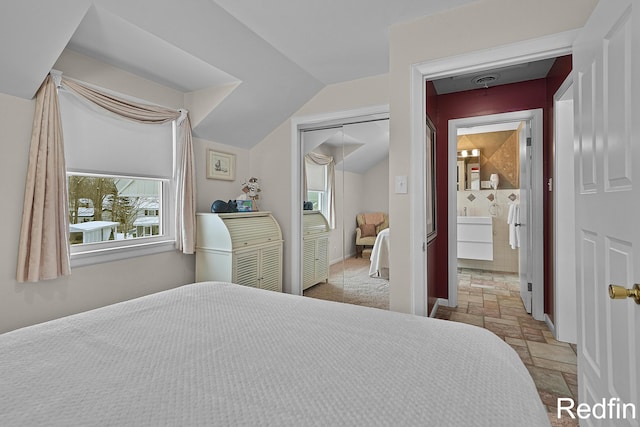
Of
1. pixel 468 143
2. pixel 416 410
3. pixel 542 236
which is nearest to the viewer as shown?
pixel 416 410

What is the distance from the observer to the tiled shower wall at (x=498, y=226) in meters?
5.12

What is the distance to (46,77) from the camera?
206 cm

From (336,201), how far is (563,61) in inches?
88.3

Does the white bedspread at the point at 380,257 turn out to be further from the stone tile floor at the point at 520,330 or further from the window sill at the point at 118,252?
the window sill at the point at 118,252

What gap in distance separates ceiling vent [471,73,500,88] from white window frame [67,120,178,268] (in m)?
2.94

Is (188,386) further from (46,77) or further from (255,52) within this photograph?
(255,52)

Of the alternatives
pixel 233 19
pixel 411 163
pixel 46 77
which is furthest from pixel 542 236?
pixel 46 77

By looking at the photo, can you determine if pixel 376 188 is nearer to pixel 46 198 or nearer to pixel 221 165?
pixel 221 165

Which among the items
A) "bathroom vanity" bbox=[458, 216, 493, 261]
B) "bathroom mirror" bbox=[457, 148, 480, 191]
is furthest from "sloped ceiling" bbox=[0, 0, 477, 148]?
"bathroom vanity" bbox=[458, 216, 493, 261]

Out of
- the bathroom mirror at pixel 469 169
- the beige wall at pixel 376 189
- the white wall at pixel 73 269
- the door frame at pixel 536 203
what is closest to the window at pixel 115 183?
the white wall at pixel 73 269

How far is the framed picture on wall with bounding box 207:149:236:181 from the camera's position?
11.0ft

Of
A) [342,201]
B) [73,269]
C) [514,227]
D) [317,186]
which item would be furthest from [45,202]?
[514,227]

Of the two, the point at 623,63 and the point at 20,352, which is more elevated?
the point at 623,63

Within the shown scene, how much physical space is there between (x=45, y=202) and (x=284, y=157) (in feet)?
7.16
